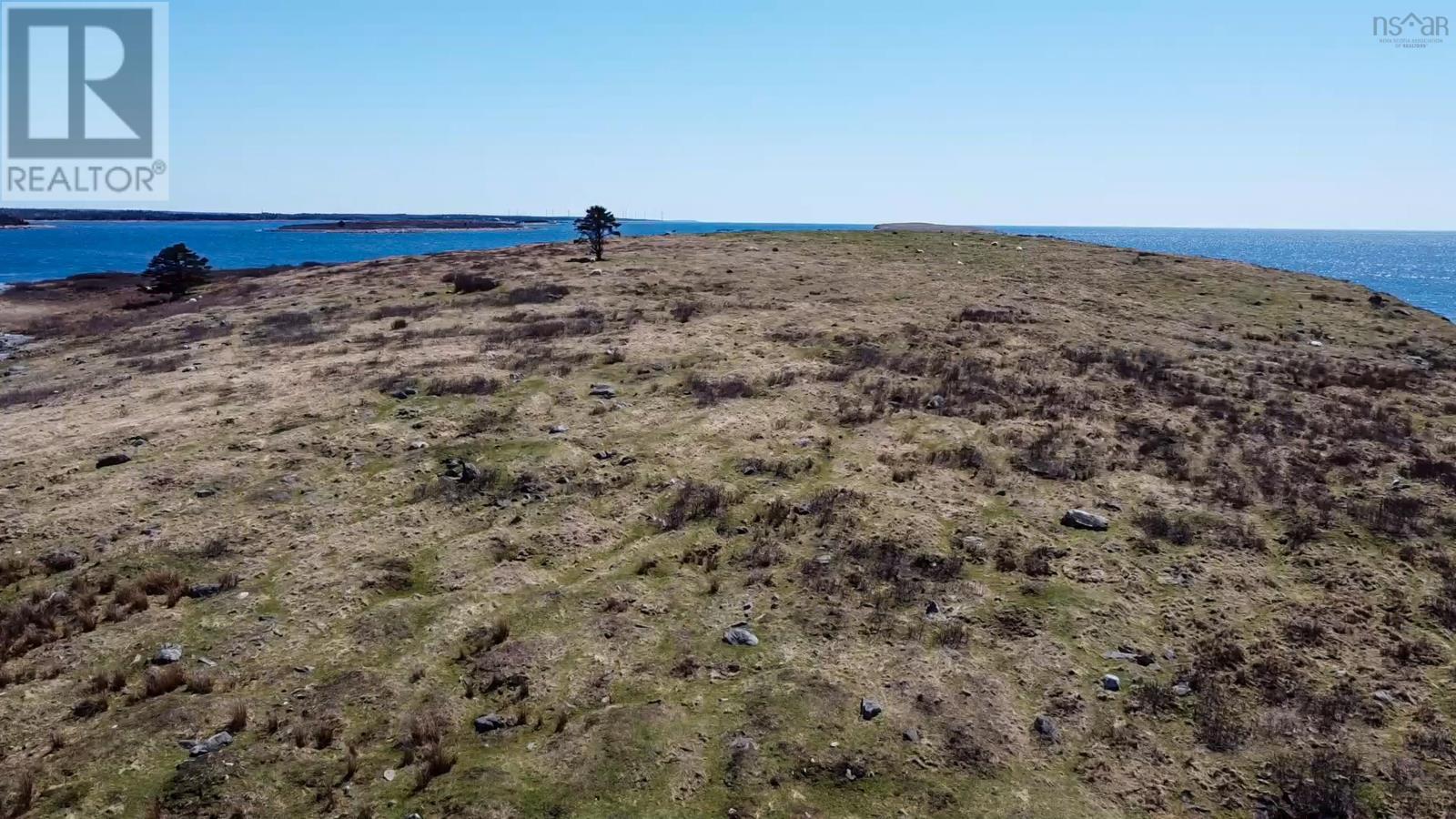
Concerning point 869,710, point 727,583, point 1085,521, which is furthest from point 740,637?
point 1085,521

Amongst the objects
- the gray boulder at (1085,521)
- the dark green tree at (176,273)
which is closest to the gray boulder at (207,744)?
the gray boulder at (1085,521)

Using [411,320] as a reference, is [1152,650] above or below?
below

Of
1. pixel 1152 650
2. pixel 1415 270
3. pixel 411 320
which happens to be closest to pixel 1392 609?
pixel 1152 650

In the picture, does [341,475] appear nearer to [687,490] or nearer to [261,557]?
[261,557]

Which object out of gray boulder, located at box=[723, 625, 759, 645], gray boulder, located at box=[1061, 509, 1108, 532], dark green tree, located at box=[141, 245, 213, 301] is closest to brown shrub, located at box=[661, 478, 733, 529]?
gray boulder, located at box=[723, 625, 759, 645]

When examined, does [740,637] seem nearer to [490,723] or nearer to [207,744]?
[490,723]

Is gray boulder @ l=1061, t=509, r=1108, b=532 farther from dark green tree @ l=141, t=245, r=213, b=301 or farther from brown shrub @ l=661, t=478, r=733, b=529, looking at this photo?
dark green tree @ l=141, t=245, r=213, b=301

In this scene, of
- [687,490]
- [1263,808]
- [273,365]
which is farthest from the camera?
[273,365]
